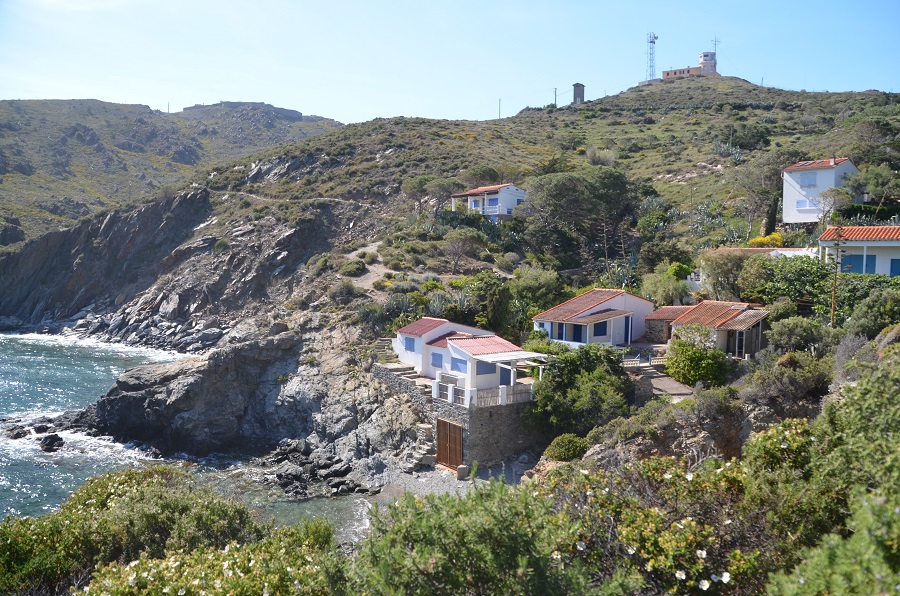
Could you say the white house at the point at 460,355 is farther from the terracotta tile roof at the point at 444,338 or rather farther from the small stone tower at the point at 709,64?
the small stone tower at the point at 709,64

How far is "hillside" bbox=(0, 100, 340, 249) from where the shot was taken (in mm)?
96688

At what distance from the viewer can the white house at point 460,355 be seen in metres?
26.2

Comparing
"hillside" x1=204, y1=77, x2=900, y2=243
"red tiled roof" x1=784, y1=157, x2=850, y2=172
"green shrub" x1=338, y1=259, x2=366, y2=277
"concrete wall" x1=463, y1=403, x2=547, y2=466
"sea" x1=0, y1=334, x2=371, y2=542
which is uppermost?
"hillside" x1=204, y1=77, x2=900, y2=243

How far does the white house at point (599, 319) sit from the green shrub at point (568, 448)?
6832mm


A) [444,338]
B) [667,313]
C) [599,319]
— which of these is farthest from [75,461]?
[667,313]

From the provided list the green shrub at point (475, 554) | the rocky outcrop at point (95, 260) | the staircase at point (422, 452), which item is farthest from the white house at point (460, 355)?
the rocky outcrop at point (95, 260)

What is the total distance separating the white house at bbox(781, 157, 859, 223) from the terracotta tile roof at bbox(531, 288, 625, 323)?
14.0 metres

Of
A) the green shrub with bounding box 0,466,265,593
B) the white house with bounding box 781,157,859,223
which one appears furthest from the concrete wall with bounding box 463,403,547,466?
the white house with bounding box 781,157,859,223

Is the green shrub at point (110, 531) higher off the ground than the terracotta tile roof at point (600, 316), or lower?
lower

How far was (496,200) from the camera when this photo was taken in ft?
174

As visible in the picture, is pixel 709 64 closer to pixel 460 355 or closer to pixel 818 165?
pixel 818 165

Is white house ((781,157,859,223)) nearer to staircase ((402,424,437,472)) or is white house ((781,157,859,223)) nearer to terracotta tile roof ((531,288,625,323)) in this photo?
terracotta tile roof ((531,288,625,323))

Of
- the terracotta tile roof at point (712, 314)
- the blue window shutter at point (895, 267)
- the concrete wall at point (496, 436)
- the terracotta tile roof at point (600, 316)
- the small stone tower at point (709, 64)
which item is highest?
the small stone tower at point (709, 64)

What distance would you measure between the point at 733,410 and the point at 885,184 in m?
22.5
